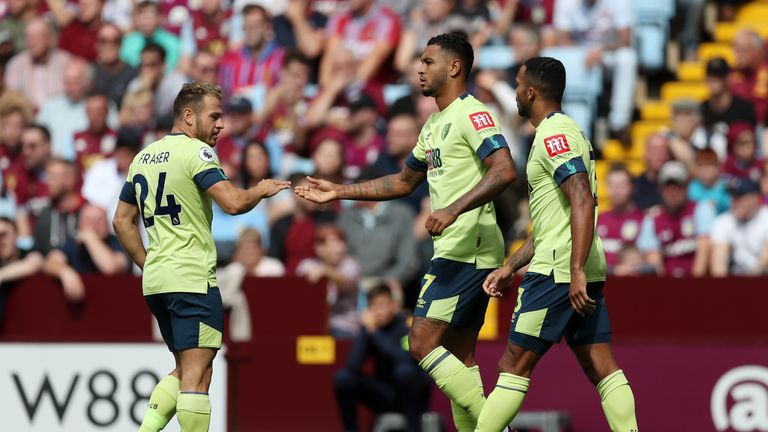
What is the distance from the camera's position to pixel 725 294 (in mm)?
13992

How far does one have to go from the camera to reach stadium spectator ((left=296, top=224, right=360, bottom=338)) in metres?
14.4

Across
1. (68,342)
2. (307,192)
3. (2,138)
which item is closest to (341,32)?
(2,138)

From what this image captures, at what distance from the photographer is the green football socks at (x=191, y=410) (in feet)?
31.0

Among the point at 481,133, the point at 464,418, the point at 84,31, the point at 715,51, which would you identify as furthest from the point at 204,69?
the point at 464,418

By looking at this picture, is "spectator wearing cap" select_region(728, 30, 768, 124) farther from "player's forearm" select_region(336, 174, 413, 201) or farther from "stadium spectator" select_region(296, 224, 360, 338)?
"player's forearm" select_region(336, 174, 413, 201)

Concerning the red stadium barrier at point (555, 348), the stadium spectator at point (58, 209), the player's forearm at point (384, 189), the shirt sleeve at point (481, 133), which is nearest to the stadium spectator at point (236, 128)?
the stadium spectator at point (58, 209)

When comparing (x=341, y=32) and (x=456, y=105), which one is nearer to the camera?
(x=456, y=105)

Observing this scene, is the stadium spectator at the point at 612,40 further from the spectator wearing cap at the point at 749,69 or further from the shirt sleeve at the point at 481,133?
the shirt sleeve at the point at 481,133

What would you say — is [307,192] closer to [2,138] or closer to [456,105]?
[456,105]

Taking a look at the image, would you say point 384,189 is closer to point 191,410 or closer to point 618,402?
point 191,410

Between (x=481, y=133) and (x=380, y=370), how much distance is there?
4.79 m

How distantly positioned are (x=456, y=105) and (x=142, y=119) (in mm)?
8803

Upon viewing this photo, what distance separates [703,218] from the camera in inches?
584

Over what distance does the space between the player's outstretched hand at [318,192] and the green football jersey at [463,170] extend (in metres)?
0.64
